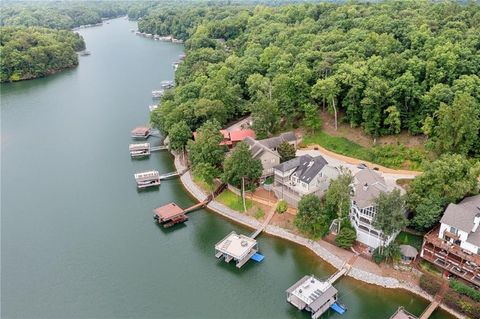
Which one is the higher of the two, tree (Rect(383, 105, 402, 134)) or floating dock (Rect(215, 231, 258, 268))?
tree (Rect(383, 105, 402, 134))

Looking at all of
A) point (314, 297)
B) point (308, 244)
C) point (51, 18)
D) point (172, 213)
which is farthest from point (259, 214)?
point (51, 18)

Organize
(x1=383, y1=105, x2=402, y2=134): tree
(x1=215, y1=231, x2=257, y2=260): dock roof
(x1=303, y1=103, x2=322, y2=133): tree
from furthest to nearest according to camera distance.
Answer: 1. (x1=303, y1=103, x2=322, y2=133): tree
2. (x1=383, y1=105, x2=402, y2=134): tree
3. (x1=215, y1=231, x2=257, y2=260): dock roof

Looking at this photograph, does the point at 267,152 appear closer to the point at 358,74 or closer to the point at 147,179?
the point at 358,74

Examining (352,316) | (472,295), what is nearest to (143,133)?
(352,316)

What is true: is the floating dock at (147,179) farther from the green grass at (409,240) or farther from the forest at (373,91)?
the green grass at (409,240)

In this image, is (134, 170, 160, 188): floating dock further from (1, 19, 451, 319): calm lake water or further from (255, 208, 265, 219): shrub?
(255, 208, 265, 219): shrub

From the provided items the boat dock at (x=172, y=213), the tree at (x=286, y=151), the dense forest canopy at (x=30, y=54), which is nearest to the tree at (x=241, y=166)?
the tree at (x=286, y=151)

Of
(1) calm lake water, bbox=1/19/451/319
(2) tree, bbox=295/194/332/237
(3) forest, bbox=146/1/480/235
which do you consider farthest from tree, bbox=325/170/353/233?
(1) calm lake water, bbox=1/19/451/319
